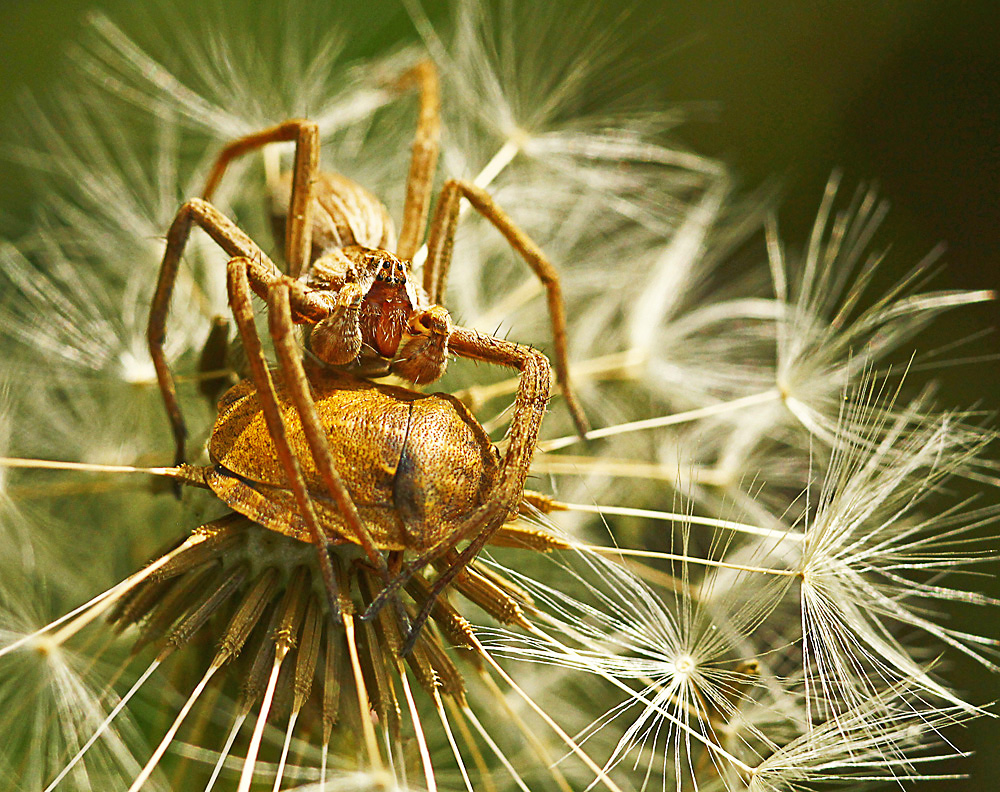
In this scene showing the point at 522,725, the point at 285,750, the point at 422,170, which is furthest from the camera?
the point at 422,170

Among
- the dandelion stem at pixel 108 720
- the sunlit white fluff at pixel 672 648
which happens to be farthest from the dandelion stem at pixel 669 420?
the dandelion stem at pixel 108 720

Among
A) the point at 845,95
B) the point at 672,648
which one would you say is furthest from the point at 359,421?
the point at 845,95

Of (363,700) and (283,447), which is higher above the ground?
(283,447)

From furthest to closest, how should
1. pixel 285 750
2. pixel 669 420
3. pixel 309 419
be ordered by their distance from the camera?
pixel 669 420 < pixel 285 750 < pixel 309 419

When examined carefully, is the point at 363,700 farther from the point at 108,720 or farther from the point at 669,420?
the point at 669,420

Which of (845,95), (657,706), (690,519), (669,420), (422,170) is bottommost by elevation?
(657,706)

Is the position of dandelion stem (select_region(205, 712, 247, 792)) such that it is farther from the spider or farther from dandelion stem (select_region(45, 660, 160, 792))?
the spider

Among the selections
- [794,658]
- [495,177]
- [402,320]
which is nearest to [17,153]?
[495,177]
